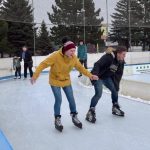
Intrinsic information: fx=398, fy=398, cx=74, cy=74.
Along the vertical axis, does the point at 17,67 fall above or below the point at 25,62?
below

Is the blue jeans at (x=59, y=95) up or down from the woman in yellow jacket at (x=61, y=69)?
down

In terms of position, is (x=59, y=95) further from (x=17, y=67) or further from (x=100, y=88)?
(x=17, y=67)

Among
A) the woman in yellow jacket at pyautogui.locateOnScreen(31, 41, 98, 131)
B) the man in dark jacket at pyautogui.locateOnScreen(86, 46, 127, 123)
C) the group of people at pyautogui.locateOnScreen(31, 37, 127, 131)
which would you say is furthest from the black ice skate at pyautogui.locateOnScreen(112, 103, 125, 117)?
the woman in yellow jacket at pyautogui.locateOnScreen(31, 41, 98, 131)

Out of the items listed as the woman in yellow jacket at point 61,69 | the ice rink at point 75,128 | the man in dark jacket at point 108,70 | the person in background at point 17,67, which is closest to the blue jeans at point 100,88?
the man in dark jacket at point 108,70

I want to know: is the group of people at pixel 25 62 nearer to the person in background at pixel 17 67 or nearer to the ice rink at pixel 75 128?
the person in background at pixel 17 67

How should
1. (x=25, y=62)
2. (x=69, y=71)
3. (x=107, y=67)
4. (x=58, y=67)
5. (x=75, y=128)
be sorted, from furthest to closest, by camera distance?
(x=25, y=62) < (x=107, y=67) < (x=75, y=128) < (x=69, y=71) < (x=58, y=67)

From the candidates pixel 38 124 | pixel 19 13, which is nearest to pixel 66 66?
pixel 38 124

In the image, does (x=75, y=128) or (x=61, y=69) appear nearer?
(x=61, y=69)

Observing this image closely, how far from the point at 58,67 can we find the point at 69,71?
0.60 ft

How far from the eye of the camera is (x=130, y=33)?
832 inches

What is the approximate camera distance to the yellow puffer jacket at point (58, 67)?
437 centimetres

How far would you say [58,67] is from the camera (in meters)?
4.41

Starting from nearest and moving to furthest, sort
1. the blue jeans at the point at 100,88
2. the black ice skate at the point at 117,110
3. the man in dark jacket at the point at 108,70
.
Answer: the man in dark jacket at the point at 108,70 < the blue jeans at the point at 100,88 < the black ice skate at the point at 117,110

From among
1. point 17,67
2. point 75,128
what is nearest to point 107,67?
point 75,128
